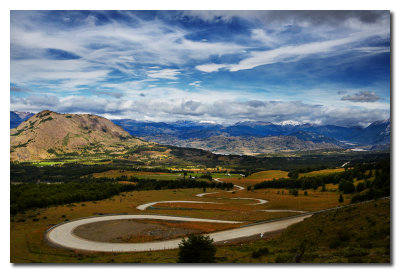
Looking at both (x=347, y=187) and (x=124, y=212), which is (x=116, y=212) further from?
(x=347, y=187)

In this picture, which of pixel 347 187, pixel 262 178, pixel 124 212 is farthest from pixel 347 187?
pixel 262 178

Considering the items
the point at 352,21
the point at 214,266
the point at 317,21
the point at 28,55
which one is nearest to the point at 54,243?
the point at 214,266

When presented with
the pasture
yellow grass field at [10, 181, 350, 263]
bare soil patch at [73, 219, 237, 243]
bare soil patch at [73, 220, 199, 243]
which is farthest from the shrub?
bare soil patch at [73, 220, 199, 243]

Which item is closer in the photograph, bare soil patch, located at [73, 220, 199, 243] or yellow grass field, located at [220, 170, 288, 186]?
bare soil patch, located at [73, 220, 199, 243]

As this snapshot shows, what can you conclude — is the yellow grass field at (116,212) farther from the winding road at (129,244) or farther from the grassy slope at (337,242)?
the grassy slope at (337,242)

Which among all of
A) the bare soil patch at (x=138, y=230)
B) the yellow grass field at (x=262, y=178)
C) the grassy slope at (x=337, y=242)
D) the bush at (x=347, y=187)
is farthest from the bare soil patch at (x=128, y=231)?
the yellow grass field at (x=262, y=178)

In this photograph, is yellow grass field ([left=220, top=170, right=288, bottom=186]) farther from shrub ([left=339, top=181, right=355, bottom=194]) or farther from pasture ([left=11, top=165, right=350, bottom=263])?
shrub ([left=339, top=181, right=355, bottom=194])

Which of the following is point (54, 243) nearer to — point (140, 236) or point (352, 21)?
point (140, 236)

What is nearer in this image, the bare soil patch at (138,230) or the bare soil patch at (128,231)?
the bare soil patch at (128,231)
